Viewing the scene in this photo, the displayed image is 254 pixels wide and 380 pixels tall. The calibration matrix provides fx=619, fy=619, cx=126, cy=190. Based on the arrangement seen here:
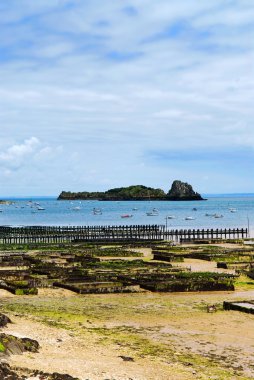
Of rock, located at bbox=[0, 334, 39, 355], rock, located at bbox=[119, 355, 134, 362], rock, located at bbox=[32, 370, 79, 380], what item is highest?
rock, located at bbox=[0, 334, 39, 355]

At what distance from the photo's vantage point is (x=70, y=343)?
1816cm

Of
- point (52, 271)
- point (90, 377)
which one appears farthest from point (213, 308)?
point (52, 271)

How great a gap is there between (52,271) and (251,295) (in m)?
12.8

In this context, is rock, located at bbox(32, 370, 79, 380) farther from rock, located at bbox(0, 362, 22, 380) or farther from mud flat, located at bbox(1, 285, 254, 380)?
rock, located at bbox(0, 362, 22, 380)

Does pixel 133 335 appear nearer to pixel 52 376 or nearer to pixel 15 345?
pixel 15 345

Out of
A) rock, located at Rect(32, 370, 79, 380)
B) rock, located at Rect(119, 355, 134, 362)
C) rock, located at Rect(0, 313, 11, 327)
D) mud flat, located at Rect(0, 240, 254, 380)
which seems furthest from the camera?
rock, located at Rect(0, 313, 11, 327)

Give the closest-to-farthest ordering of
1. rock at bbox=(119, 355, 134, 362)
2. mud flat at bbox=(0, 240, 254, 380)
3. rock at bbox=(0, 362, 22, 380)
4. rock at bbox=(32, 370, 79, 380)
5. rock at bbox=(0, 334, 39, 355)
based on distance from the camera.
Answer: rock at bbox=(0, 362, 22, 380)
rock at bbox=(32, 370, 79, 380)
mud flat at bbox=(0, 240, 254, 380)
rock at bbox=(0, 334, 39, 355)
rock at bbox=(119, 355, 134, 362)

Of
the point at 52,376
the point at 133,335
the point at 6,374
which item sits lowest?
the point at 133,335

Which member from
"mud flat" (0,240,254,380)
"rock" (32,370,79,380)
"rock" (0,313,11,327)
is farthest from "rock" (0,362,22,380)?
"rock" (0,313,11,327)

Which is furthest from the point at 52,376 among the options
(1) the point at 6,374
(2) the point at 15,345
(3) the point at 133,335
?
(3) the point at 133,335

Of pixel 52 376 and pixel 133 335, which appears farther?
pixel 133 335

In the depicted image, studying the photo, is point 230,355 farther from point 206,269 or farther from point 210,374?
point 206,269

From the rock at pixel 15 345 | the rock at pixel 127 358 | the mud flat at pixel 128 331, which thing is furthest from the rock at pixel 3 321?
the rock at pixel 127 358

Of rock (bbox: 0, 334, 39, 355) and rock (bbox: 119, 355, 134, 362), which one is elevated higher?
rock (bbox: 0, 334, 39, 355)
